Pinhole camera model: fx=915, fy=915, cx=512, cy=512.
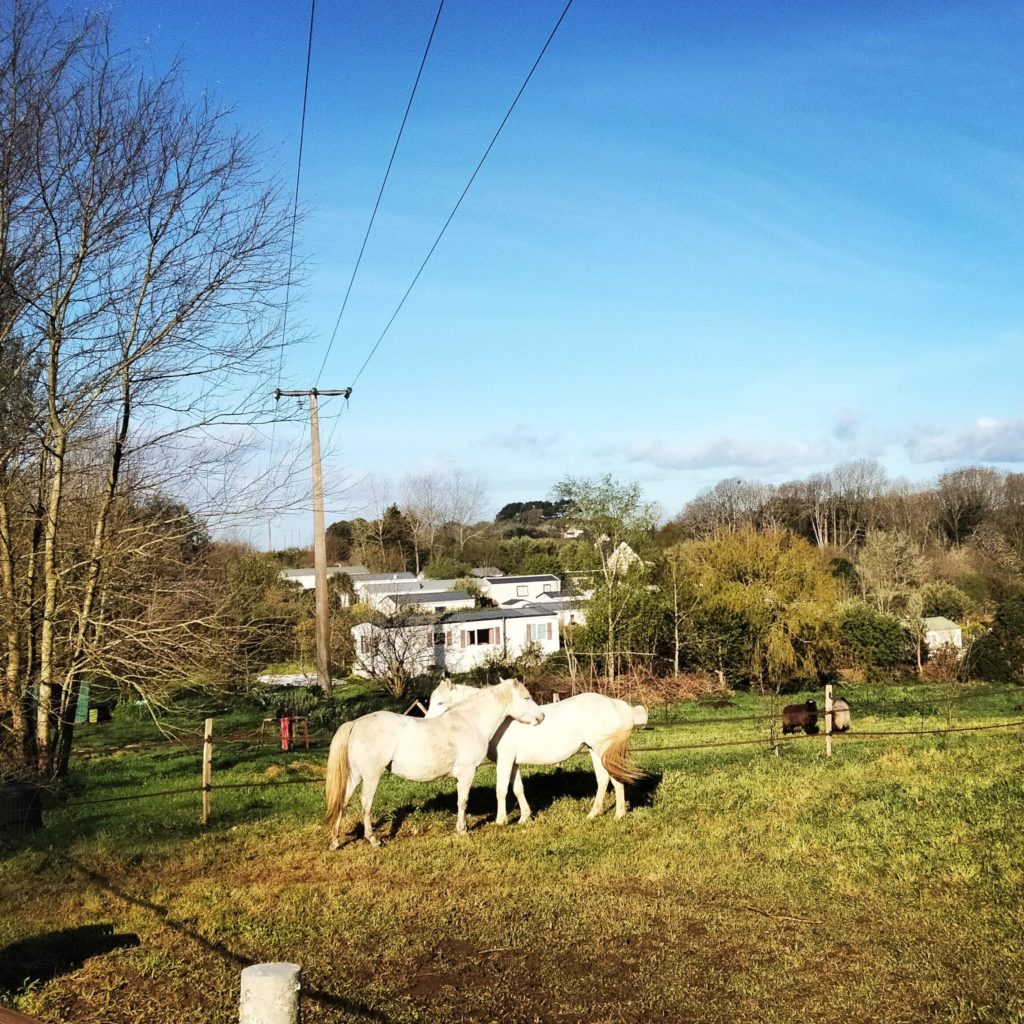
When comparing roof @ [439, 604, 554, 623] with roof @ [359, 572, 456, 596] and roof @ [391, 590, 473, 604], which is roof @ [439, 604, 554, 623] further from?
roof @ [359, 572, 456, 596]

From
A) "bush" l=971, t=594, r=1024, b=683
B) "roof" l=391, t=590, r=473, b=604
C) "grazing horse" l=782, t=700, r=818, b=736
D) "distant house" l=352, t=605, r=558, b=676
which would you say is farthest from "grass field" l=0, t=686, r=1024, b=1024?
"roof" l=391, t=590, r=473, b=604

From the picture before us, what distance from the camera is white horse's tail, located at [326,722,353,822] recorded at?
9.44 meters

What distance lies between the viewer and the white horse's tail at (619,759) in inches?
409

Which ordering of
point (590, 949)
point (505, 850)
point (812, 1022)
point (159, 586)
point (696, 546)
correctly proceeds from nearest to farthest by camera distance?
point (812, 1022) < point (590, 949) < point (505, 850) < point (159, 586) < point (696, 546)

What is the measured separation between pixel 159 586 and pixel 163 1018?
6911 mm

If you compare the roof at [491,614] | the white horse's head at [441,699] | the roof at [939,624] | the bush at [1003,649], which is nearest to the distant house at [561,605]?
the roof at [491,614]

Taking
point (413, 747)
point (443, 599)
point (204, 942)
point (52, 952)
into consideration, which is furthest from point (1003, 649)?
point (52, 952)

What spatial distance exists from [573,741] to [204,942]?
512 centimetres

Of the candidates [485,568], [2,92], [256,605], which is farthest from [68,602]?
[485,568]

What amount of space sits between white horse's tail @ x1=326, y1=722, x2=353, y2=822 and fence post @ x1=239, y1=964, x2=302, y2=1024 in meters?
7.34

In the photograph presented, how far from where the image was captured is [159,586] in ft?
37.3

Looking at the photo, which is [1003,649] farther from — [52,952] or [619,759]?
[52,952]

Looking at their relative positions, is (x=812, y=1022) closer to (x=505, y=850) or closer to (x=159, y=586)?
(x=505, y=850)

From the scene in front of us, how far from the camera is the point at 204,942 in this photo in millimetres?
6461
